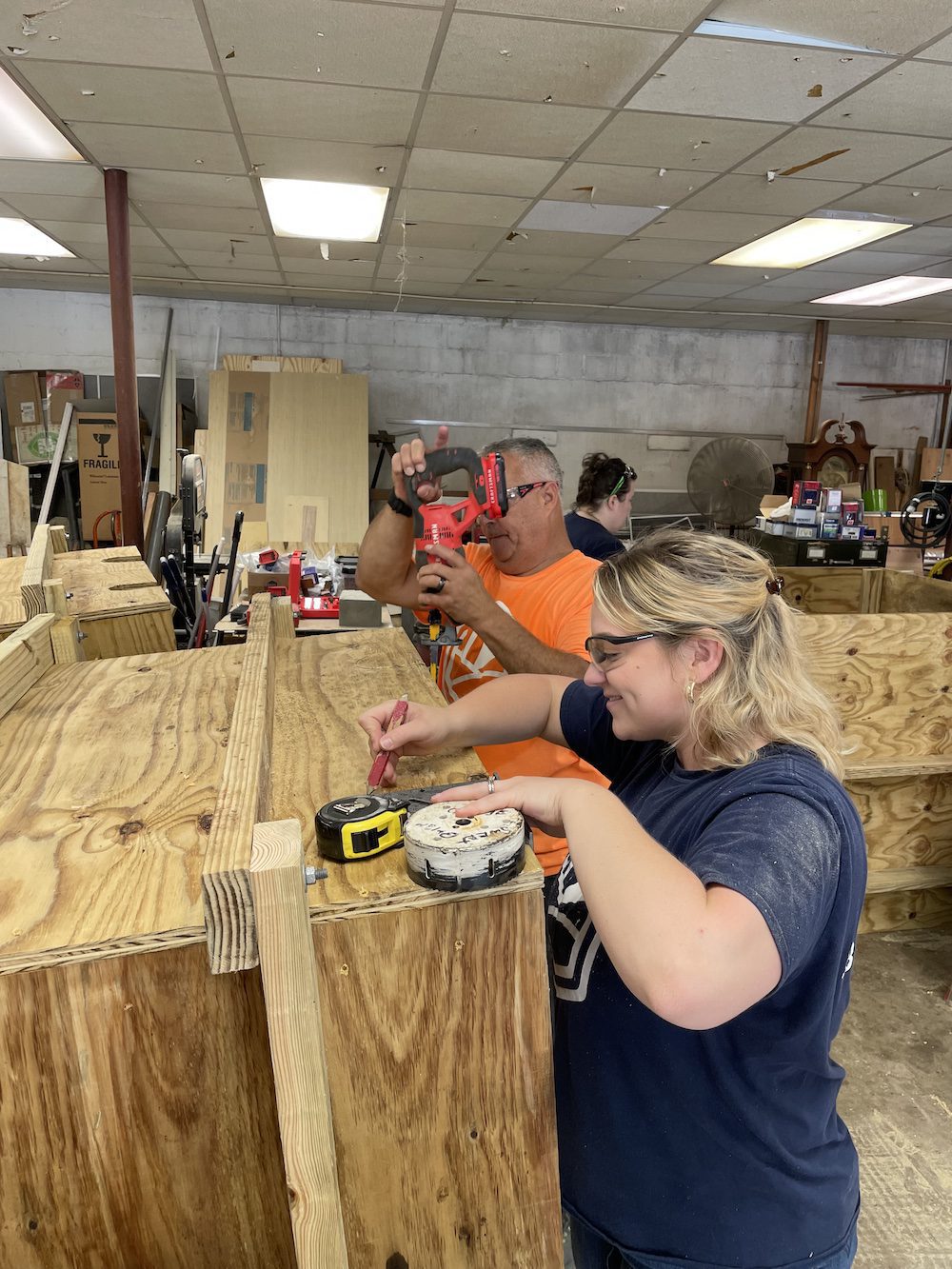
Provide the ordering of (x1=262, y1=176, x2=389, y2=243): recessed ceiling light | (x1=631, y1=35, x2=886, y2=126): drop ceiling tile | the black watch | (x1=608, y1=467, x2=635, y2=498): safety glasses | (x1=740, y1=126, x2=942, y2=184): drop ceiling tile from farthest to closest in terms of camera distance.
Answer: (x1=262, y1=176, x2=389, y2=243): recessed ceiling light < (x1=608, y1=467, x2=635, y2=498): safety glasses < (x1=740, y1=126, x2=942, y2=184): drop ceiling tile < (x1=631, y1=35, x2=886, y2=126): drop ceiling tile < the black watch

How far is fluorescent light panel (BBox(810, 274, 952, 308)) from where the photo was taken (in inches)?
247

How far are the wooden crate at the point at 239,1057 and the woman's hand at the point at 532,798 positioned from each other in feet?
0.20

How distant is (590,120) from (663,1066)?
3658 millimetres

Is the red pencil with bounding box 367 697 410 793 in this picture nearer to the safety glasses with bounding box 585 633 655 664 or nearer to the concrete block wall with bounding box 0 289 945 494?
the safety glasses with bounding box 585 633 655 664

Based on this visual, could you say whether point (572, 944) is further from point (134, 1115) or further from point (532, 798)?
point (134, 1115)

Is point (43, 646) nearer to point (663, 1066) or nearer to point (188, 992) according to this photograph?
point (188, 992)

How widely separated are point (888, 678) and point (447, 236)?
157 inches

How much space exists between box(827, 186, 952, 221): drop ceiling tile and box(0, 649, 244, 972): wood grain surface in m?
4.53

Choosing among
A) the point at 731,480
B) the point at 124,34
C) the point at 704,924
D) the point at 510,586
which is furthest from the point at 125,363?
the point at 704,924

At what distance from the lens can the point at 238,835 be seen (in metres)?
0.67

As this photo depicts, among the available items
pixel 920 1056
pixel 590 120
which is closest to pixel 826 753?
pixel 920 1056

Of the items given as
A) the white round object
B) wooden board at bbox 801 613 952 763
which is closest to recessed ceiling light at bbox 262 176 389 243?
wooden board at bbox 801 613 952 763

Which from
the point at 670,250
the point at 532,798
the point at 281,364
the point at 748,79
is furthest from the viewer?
the point at 281,364

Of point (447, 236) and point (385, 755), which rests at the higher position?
point (447, 236)
